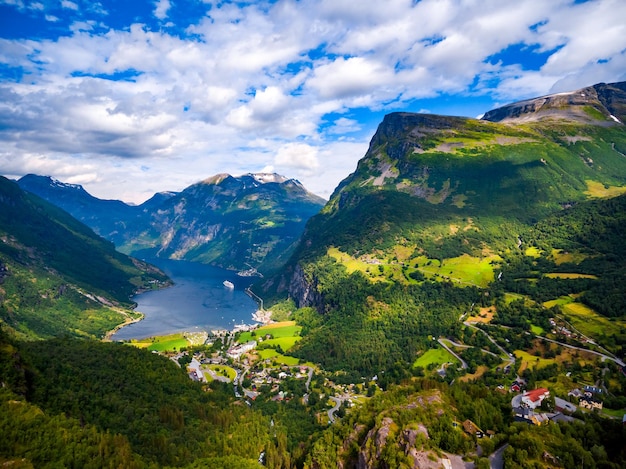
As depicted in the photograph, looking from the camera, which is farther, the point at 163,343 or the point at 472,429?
the point at 163,343

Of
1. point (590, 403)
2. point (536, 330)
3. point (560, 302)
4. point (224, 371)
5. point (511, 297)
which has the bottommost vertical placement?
point (224, 371)

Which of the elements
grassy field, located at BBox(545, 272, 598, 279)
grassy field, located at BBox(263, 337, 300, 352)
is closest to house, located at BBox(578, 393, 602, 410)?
grassy field, located at BBox(545, 272, 598, 279)

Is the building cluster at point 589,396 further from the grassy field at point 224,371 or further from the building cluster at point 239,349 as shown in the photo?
the building cluster at point 239,349

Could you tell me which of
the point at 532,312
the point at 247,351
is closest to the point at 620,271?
the point at 532,312

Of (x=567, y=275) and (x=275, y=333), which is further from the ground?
(x=567, y=275)

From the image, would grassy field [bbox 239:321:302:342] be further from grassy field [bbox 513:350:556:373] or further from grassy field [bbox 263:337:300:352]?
grassy field [bbox 513:350:556:373]

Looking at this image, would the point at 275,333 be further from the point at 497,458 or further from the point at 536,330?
the point at 497,458

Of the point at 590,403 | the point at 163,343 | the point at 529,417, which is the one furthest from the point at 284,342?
the point at 529,417

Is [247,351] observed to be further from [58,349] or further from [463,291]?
[463,291]
